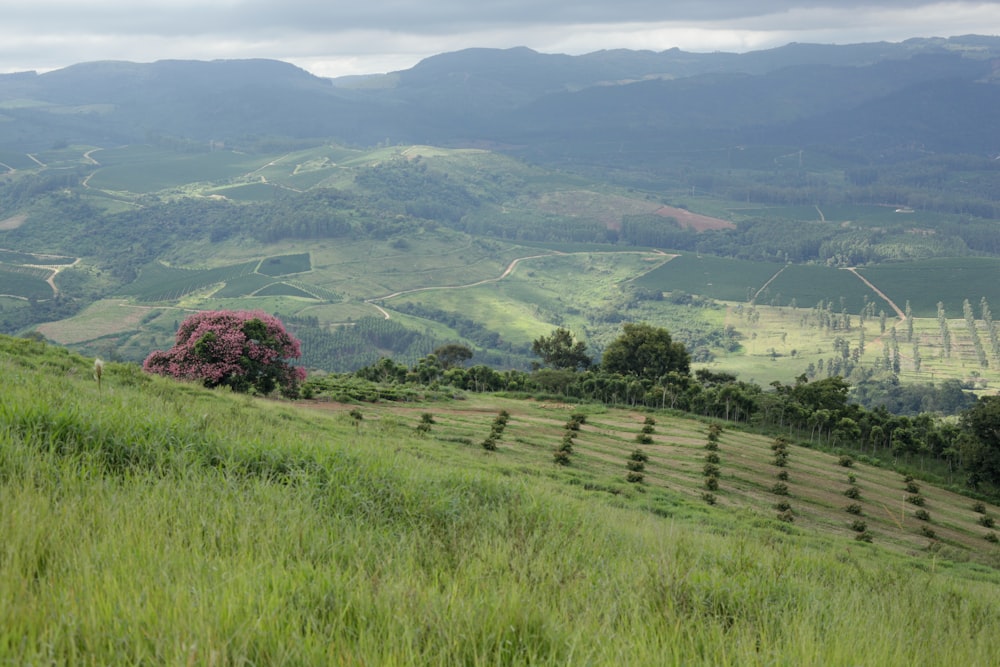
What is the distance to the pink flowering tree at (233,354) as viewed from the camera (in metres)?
21.5

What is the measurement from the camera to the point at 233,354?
2167 cm

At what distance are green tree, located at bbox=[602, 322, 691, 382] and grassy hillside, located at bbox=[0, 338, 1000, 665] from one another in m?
36.1

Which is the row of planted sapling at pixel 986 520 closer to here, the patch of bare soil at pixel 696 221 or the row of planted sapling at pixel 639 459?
the row of planted sapling at pixel 639 459

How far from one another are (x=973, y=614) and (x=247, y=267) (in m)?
145

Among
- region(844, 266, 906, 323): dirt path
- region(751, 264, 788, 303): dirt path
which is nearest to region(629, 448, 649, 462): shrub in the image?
region(844, 266, 906, 323): dirt path

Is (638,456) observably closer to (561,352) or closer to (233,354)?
(233,354)

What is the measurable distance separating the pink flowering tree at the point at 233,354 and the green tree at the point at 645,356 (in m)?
23.9

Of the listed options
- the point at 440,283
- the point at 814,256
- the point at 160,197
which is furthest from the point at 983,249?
the point at 160,197

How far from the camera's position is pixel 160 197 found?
610 feet

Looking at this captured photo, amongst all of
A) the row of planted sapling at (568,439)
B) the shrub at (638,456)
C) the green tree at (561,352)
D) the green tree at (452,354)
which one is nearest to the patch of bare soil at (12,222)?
the green tree at (452,354)

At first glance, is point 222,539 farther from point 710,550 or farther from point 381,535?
point 710,550

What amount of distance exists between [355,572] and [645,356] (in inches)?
1576

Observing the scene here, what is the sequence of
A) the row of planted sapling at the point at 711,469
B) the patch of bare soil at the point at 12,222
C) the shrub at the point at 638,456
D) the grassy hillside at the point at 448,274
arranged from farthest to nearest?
1. the patch of bare soil at the point at 12,222
2. the grassy hillside at the point at 448,274
3. the shrub at the point at 638,456
4. the row of planted sapling at the point at 711,469

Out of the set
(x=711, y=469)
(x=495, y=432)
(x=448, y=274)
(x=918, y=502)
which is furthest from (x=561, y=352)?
(x=448, y=274)
